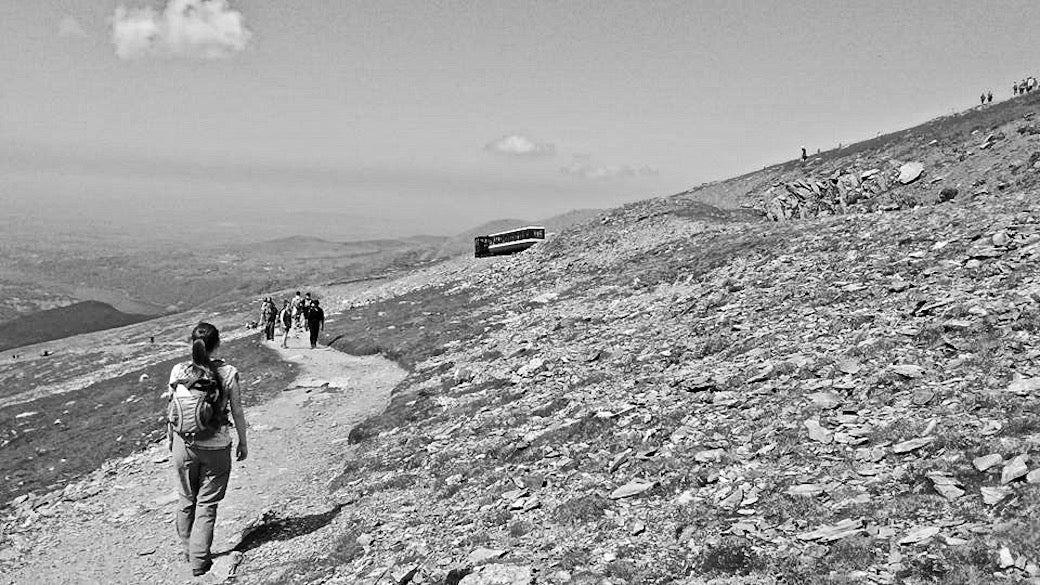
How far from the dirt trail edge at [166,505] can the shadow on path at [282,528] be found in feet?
0.16

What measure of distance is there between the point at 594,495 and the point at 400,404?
12415 millimetres

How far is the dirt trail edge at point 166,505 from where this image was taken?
12.7m

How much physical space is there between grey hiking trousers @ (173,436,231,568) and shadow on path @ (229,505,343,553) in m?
1.36

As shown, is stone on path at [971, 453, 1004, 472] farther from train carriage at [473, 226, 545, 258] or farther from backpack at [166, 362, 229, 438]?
train carriage at [473, 226, 545, 258]

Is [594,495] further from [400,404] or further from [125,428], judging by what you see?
[125,428]

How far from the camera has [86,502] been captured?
17.0m

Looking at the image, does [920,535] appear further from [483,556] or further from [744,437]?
[483,556]

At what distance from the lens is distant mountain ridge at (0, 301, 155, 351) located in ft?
372

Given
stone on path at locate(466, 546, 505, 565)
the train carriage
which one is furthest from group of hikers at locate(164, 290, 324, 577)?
the train carriage

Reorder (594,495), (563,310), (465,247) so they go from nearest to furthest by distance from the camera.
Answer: (594,495)
(563,310)
(465,247)

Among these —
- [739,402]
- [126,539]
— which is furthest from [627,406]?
[126,539]

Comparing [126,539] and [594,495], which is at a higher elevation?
[594,495]

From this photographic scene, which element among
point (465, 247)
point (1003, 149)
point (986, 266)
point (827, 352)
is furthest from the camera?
point (465, 247)

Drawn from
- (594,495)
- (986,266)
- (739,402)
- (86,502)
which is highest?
(986,266)
